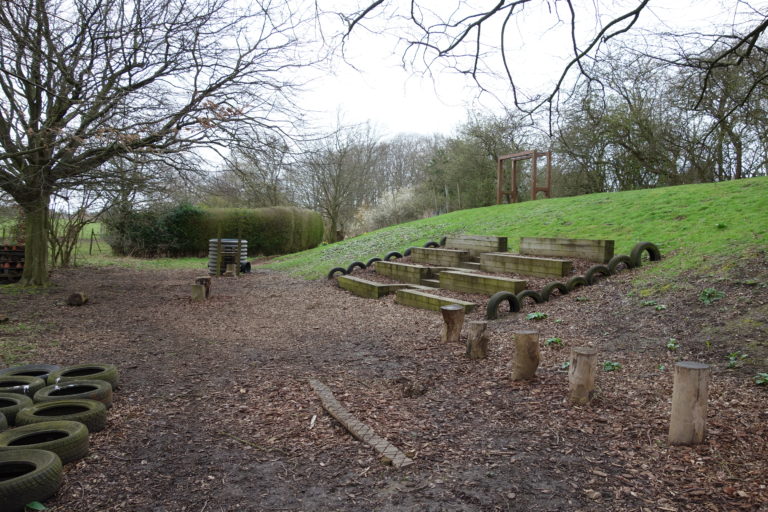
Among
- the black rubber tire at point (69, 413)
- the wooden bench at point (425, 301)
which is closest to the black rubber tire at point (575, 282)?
the wooden bench at point (425, 301)

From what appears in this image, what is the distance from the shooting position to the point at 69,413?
135 inches

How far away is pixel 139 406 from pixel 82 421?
23.3 inches

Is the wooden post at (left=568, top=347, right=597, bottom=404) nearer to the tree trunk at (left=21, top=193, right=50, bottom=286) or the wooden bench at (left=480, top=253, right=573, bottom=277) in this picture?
the wooden bench at (left=480, top=253, right=573, bottom=277)

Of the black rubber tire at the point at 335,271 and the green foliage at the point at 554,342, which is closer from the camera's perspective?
the green foliage at the point at 554,342

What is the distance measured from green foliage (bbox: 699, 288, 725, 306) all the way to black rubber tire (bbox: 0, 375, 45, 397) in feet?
21.6

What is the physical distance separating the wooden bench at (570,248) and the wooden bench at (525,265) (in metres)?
0.46

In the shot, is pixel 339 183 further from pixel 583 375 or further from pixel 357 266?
pixel 583 375

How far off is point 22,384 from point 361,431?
2879 mm

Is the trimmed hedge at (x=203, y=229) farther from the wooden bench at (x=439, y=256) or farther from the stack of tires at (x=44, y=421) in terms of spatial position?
the stack of tires at (x=44, y=421)

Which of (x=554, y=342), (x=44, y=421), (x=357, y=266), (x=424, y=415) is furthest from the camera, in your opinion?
(x=357, y=266)

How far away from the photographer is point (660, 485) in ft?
8.32

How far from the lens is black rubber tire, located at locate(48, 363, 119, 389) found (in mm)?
3949

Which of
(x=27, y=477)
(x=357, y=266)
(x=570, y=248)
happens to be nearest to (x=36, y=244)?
(x=357, y=266)

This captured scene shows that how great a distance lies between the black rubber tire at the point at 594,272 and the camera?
7086 mm
